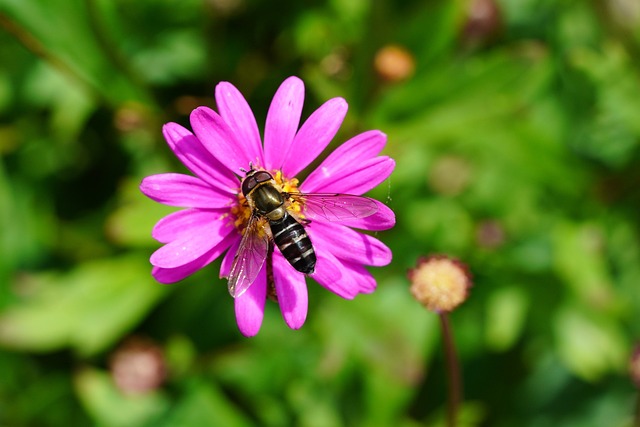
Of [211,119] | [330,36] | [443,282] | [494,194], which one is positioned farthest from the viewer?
[494,194]

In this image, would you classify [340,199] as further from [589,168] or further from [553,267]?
[589,168]

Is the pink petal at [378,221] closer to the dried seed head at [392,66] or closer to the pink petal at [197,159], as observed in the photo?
the pink petal at [197,159]

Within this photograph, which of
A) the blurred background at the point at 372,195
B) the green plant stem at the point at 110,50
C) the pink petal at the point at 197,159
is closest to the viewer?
the pink petal at the point at 197,159

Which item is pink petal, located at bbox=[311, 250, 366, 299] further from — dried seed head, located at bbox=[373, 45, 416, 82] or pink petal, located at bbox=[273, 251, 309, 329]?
dried seed head, located at bbox=[373, 45, 416, 82]

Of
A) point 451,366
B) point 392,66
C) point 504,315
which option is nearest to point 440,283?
point 451,366

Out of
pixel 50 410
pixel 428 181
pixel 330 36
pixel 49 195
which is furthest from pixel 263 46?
pixel 50 410

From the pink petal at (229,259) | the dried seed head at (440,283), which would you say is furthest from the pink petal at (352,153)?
the dried seed head at (440,283)

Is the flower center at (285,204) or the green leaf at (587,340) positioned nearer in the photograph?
the flower center at (285,204)
